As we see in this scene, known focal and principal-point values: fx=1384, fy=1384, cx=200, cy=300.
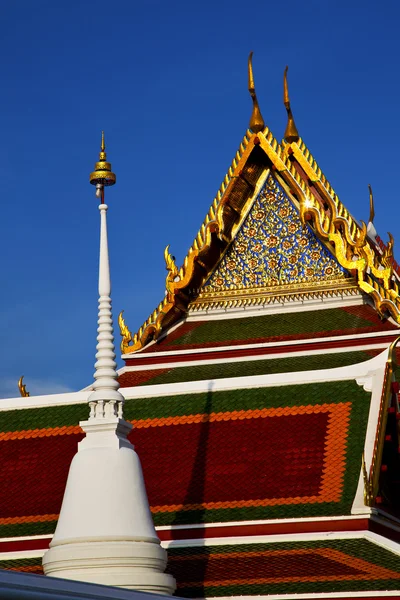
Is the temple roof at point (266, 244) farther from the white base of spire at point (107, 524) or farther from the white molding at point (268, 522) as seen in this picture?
the white base of spire at point (107, 524)

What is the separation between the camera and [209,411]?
534 inches

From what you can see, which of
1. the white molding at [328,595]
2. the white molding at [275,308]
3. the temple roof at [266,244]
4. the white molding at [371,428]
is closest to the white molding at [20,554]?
the white molding at [328,595]

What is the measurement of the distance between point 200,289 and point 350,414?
4702 mm

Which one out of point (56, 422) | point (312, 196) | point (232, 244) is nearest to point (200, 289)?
point (232, 244)

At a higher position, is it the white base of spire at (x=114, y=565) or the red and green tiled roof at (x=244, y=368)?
the red and green tiled roof at (x=244, y=368)

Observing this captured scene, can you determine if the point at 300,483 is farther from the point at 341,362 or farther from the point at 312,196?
the point at 312,196

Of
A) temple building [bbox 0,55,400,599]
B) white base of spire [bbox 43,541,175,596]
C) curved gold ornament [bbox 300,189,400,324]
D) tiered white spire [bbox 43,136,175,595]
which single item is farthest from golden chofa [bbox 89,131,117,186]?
curved gold ornament [bbox 300,189,400,324]

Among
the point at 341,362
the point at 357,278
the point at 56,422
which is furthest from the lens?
the point at 357,278

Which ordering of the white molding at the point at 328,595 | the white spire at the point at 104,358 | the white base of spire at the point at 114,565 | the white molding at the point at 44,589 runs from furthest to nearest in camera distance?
1. the white spire at the point at 104,358
2. the white molding at the point at 328,595
3. the white base of spire at the point at 114,565
4. the white molding at the point at 44,589

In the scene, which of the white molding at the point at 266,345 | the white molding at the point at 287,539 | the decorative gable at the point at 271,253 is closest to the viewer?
the white molding at the point at 287,539

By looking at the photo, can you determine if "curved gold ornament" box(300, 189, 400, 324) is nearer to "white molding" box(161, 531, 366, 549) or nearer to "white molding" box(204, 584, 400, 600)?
"white molding" box(161, 531, 366, 549)

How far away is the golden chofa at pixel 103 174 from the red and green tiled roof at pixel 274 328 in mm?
5468

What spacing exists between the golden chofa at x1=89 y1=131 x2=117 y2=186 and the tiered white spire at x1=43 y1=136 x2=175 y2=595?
118cm

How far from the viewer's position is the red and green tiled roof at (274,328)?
1606 centimetres
